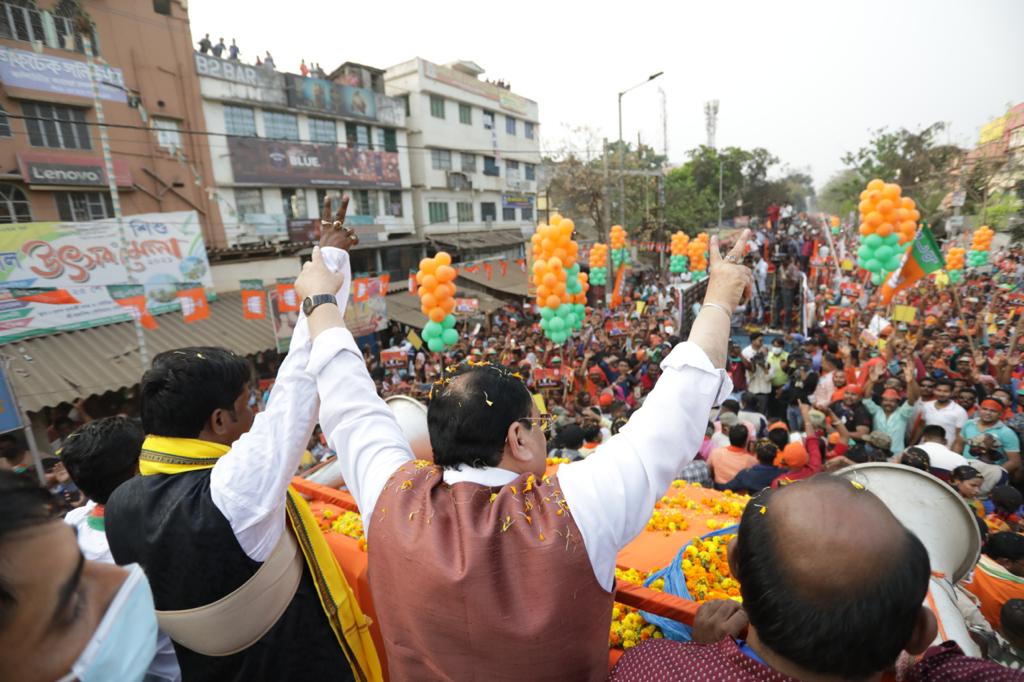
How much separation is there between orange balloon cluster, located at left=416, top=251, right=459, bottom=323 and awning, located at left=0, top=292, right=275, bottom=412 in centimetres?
573

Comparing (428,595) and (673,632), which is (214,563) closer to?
(428,595)

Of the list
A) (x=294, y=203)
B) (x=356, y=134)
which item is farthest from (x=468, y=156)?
(x=294, y=203)

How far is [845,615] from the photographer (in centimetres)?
91

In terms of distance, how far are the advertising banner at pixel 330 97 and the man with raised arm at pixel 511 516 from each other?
20.2m

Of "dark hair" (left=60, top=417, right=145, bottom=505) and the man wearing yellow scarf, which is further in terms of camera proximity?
"dark hair" (left=60, top=417, right=145, bottom=505)

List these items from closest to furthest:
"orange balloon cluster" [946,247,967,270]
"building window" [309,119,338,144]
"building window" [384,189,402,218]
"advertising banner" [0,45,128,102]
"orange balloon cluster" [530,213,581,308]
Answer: "orange balloon cluster" [530,213,581,308], "advertising banner" [0,45,128,102], "orange balloon cluster" [946,247,967,270], "building window" [309,119,338,144], "building window" [384,189,402,218]

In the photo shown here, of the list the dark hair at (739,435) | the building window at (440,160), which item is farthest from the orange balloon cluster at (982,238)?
the building window at (440,160)

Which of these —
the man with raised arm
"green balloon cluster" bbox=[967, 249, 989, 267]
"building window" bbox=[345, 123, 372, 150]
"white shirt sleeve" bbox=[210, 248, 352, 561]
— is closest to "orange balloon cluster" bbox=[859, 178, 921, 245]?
the man with raised arm

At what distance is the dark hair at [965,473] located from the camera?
4.02 meters

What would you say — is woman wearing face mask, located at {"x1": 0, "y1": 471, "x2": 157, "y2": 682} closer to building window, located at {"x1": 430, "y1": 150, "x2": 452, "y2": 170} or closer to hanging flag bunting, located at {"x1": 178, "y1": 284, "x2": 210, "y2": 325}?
hanging flag bunting, located at {"x1": 178, "y1": 284, "x2": 210, "y2": 325}

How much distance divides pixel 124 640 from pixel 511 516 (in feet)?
2.19

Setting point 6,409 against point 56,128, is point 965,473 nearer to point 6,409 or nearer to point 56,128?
point 6,409

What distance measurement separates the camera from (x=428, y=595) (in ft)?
3.59

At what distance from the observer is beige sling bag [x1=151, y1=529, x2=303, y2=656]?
1499mm
